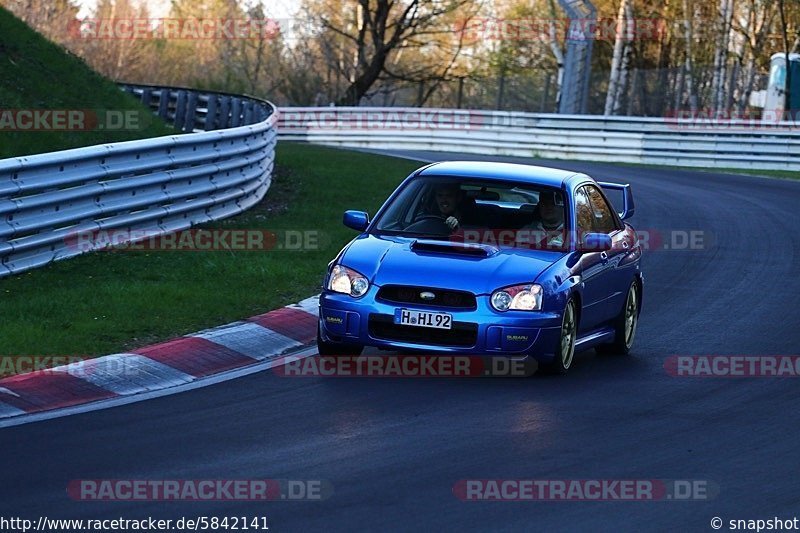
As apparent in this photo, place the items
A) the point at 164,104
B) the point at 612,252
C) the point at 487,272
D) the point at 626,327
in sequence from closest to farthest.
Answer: the point at 487,272 < the point at 612,252 < the point at 626,327 < the point at 164,104

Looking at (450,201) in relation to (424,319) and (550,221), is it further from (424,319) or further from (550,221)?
(424,319)

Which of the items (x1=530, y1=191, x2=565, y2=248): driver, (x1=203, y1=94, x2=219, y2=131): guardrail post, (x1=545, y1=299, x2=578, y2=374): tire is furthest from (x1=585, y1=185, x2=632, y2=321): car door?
Answer: (x1=203, y1=94, x2=219, y2=131): guardrail post

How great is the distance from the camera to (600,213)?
1144cm

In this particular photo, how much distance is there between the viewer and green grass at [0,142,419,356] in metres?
10.0

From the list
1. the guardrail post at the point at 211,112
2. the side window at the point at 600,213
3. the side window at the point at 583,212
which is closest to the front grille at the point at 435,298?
the side window at the point at 583,212

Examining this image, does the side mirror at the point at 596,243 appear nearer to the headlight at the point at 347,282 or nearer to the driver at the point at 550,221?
the driver at the point at 550,221

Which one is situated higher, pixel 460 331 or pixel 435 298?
pixel 435 298

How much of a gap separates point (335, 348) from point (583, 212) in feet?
7.32

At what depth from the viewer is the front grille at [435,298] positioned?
9594mm

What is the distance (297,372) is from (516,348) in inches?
57.1

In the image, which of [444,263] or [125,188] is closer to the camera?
[444,263]

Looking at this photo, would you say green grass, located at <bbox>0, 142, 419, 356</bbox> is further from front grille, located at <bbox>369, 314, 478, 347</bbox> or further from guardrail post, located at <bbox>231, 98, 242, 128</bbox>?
guardrail post, located at <bbox>231, 98, 242, 128</bbox>

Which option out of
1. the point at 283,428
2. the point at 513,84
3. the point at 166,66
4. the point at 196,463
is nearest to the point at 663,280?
the point at 283,428

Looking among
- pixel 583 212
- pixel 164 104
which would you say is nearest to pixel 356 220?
pixel 583 212
